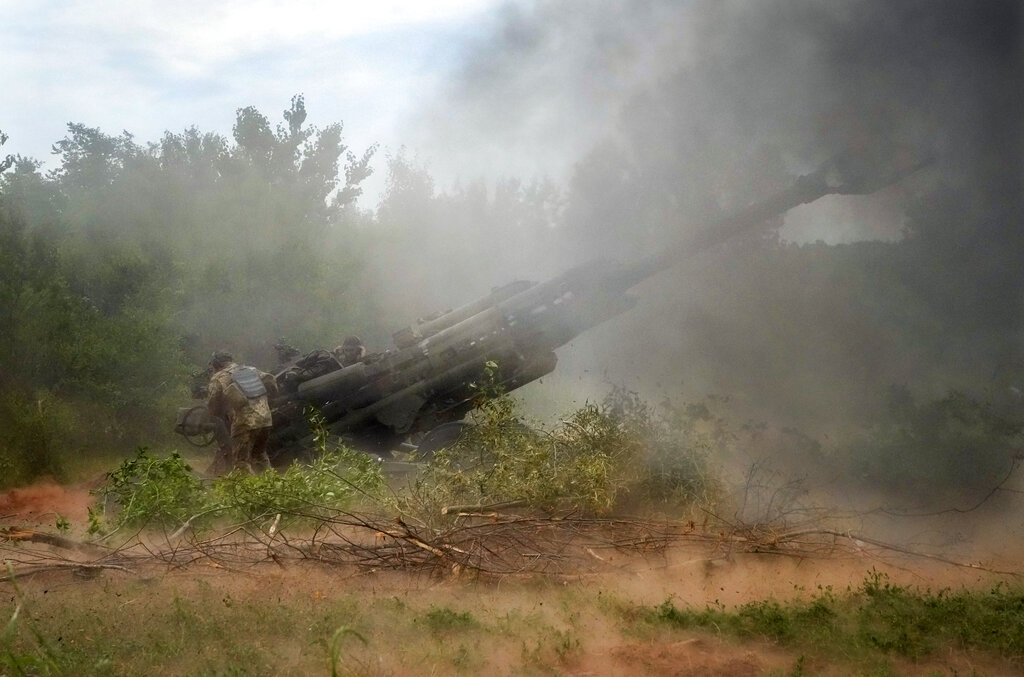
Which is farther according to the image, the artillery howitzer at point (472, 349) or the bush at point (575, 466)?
the artillery howitzer at point (472, 349)

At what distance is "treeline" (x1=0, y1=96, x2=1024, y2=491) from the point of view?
10.5 m

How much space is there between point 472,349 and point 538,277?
18.4 feet

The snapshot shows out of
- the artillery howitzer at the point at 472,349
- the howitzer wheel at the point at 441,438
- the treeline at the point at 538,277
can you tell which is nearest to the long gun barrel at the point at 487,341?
the artillery howitzer at the point at 472,349

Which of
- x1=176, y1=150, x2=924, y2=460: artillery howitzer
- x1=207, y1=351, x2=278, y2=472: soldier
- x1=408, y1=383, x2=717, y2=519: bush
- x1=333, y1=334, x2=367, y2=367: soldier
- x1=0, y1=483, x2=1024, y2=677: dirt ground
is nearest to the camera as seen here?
x1=0, y1=483, x2=1024, y2=677: dirt ground

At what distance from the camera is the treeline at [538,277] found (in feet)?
34.6

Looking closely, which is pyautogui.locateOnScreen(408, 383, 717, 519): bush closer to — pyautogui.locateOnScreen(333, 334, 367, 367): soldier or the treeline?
pyautogui.locateOnScreen(333, 334, 367, 367): soldier

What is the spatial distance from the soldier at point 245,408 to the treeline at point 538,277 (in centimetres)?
255

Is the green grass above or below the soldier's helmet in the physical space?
below

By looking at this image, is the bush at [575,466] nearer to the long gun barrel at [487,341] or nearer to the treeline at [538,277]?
the long gun barrel at [487,341]

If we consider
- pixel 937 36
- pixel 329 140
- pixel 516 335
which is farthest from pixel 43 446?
pixel 329 140

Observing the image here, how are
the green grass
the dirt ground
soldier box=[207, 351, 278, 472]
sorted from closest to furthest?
1. the dirt ground
2. the green grass
3. soldier box=[207, 351, 278, 472]

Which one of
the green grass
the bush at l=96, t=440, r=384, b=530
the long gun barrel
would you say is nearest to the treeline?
the long gun barrel

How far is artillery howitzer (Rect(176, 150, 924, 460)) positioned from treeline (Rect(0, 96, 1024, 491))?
5.45ft

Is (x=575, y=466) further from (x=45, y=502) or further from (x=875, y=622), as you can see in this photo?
(x=45, y=502)
